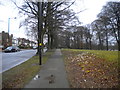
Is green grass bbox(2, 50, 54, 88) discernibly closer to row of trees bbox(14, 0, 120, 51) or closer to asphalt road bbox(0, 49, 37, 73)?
asphalt road bbox(0, 49, 37, 73)

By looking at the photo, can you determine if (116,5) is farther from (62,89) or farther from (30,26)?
(62,89)

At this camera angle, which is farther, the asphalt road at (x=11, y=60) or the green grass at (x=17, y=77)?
the asphalt road at (x=11, y=60)

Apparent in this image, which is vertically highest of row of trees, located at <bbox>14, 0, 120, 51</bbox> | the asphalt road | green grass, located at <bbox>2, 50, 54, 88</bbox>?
row of trees, located at <bbox>14, 0, 120, 51</bbox>

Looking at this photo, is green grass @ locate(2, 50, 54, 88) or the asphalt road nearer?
green grass @ locate(2, 50, 54, 88)

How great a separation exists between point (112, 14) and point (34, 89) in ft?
92.9

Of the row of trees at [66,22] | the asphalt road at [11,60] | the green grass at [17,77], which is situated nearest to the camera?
the green grass at [17,77]

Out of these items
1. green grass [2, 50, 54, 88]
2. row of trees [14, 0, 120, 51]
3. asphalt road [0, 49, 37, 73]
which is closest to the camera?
green grass [2, 50, 54, 88]

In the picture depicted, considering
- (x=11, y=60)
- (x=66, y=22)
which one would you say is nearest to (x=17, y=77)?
(x=11, y=60)

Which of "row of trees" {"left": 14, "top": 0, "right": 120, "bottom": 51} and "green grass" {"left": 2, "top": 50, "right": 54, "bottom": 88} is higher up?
"row of trees" {"left": 14, "top": 0, "right": 120, "bottom": 51}

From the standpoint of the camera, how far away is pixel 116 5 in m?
25.5

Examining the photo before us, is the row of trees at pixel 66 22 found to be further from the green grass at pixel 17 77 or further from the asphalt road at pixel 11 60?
the green grass at pixel 17 77

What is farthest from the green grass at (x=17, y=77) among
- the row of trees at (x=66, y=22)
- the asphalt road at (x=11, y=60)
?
the row of trees at (x=66, y=22)

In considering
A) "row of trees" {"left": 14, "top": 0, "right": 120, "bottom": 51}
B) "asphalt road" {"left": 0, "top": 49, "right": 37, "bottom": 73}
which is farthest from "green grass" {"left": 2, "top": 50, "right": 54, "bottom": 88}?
"row of trees" {"left": 14, "top": 0, "right": 120, "bottom": 51}

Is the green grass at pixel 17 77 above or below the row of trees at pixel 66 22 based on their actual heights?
below
